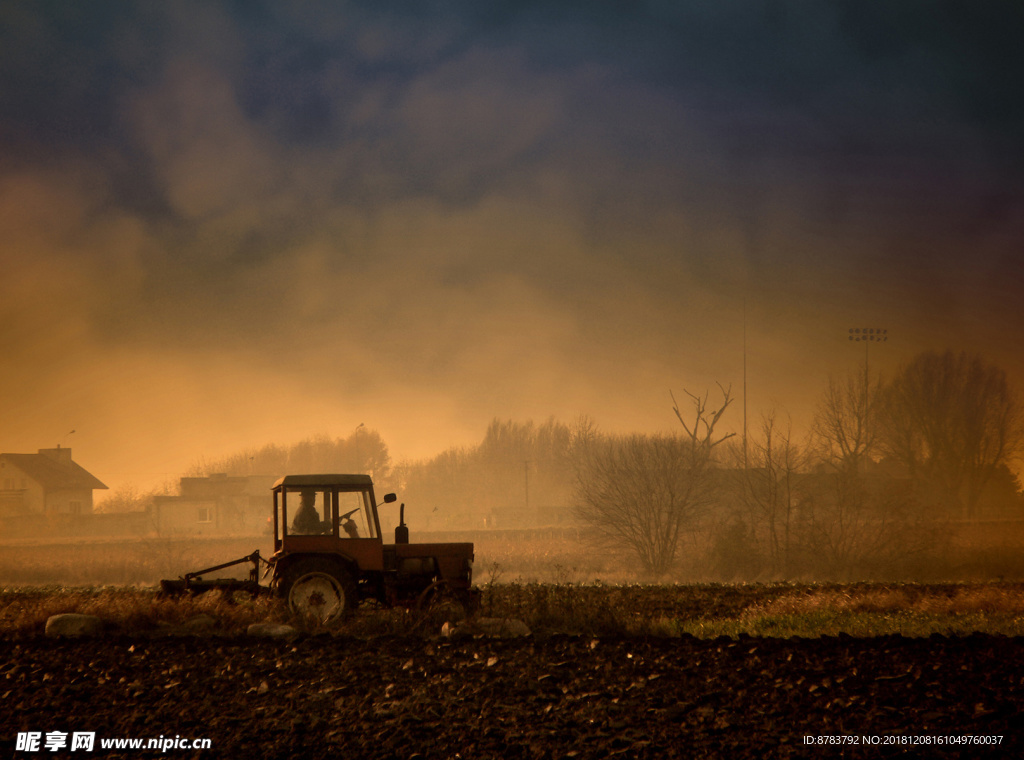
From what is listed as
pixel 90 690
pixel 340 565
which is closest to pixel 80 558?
pixel 340 565

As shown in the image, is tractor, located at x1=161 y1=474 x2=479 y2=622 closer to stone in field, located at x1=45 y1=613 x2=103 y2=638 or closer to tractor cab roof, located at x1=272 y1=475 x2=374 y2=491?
tractor cab roof, located at x1=272 y1=475 x2=374 y2=491

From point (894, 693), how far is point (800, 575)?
997 inches

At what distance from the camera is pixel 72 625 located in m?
11.6

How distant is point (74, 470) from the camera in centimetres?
7188

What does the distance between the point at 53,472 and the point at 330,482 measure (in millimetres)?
66586

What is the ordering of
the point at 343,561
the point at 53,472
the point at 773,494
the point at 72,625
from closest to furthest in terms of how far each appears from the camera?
the point at 72,625, the point at 343,561, the point at 773,494, the point at 53,472

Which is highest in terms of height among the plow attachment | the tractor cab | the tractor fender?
the tractor cab

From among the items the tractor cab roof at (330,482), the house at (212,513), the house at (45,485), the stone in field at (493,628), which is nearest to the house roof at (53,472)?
the house at (45,485)

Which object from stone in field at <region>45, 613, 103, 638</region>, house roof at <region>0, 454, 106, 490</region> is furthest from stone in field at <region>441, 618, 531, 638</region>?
house roof at <region>0, 454, 106, 490</region>

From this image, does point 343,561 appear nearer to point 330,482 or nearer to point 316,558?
point 316,558

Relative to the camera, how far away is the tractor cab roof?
508 inches

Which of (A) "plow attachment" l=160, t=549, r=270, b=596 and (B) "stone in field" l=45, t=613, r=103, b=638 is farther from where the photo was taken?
(A) "plow attachment" l=160, t=549, r=270, b=596

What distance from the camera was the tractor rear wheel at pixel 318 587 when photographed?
12.4 metres

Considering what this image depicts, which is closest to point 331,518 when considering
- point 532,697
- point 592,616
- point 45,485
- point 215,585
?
point 215,585
